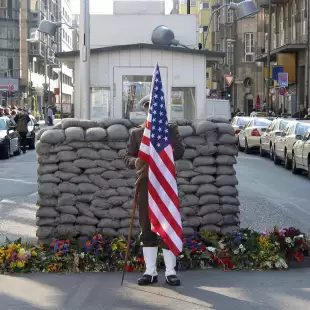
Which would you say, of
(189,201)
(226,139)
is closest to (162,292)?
(189,201)

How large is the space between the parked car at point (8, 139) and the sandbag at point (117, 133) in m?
20.8

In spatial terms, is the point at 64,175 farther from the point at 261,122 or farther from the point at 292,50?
the point at 292,50

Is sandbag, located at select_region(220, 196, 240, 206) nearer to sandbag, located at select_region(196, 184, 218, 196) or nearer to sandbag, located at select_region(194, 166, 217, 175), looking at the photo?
sandbag, located at select_region(196, 184, 218, 196)

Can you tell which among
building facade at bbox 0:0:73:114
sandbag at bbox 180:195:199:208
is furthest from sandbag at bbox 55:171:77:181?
building facade at bbox 0:0:73:114

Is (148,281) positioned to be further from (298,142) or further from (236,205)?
(298,142)

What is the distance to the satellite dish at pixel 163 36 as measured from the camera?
21.1 metres

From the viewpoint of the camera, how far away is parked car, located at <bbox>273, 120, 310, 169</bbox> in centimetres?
2575

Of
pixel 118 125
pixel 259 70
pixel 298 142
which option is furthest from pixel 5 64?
pixel 118 125

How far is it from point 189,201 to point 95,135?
4.66ft

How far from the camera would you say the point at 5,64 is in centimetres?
9394

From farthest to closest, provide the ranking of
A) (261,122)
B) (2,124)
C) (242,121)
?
(242,121)
(261,122)
(2,124)

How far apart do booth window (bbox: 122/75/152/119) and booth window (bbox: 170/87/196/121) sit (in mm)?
879

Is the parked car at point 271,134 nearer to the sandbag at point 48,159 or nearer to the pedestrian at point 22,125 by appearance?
the pedestrian at point 22,125

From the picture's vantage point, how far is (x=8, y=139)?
3134cm
